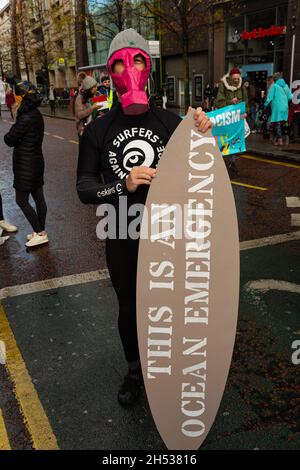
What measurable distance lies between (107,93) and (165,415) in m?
7.59

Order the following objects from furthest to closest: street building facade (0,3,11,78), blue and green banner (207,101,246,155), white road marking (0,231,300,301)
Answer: street building facade (0,3,11,78) < blue and green banner (207,101,246,155) < white road marking (0,231,300,301)

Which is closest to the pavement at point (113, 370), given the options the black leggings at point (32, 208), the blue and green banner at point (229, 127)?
the black leggings at point (32, 208)

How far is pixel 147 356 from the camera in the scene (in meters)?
2.21

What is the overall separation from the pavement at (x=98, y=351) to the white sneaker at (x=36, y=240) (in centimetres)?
10

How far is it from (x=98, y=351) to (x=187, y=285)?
1340 millimetres

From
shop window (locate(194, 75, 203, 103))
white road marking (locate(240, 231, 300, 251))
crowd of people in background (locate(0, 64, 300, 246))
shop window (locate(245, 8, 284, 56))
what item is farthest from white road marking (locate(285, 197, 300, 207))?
shop window (locate(194, 75, 203, 103))

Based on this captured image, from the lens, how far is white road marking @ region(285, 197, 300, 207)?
6.53 metres

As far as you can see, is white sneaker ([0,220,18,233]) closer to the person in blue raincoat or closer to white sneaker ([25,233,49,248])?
white sneaker ([25,233,49,248])

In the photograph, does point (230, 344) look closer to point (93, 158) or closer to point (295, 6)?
point (93, 158)

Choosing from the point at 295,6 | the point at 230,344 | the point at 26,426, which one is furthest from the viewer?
the point at 295,6

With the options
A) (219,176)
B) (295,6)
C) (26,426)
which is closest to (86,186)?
(219,176)

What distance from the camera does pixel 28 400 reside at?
106 inches

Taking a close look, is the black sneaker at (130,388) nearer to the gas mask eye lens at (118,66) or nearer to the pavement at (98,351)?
the pavement at (98,351)

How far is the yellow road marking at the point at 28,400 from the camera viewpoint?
236 centimetres
